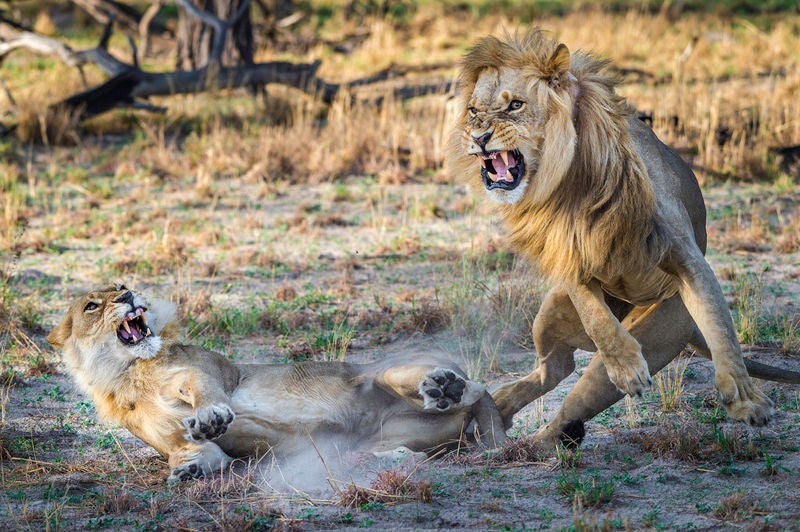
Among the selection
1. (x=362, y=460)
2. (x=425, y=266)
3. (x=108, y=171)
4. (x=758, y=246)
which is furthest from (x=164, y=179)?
(x=362, y=460)

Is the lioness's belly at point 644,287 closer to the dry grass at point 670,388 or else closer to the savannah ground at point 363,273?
the savannah ground at point 363,273

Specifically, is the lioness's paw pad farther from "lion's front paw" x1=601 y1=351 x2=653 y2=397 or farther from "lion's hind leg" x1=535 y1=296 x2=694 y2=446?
"lion's front paw" x1=601 y1=351 x2=653 y2=397

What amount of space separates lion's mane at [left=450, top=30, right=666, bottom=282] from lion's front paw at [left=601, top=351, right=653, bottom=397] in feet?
1.28

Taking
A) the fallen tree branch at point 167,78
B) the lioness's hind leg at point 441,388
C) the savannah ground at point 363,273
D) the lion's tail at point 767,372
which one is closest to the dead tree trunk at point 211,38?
the fallen tree branch at point 167,78


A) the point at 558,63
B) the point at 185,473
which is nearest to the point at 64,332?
the point at 185,473

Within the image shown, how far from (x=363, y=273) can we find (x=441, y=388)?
156 inches

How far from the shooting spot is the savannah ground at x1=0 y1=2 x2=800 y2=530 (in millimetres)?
4461

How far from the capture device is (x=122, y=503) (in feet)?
14.7

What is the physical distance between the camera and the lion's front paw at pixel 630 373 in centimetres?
446

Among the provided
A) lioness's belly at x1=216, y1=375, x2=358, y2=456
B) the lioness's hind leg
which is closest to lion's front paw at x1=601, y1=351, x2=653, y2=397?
the lioness's hind leg

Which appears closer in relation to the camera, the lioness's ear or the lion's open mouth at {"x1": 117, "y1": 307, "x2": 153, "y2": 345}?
the lion's open mouth at {"x1": 117, "y1": 307, "x2": 153, "y2": 345}

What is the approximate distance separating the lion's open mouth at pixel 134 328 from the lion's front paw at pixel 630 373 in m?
2.12

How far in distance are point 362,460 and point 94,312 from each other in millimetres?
1468

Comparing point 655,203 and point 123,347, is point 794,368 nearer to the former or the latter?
point 655,203
